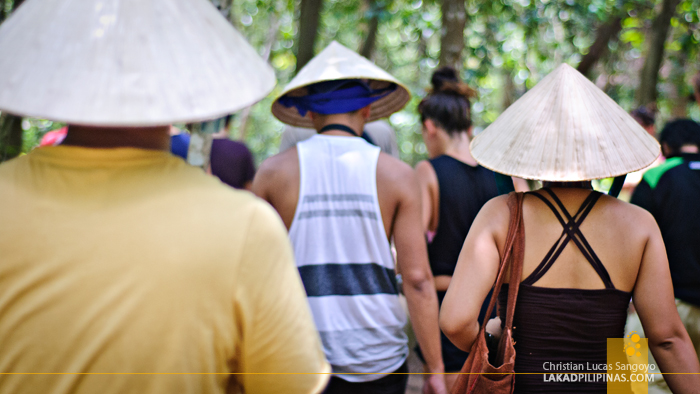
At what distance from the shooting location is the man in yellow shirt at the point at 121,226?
983mm

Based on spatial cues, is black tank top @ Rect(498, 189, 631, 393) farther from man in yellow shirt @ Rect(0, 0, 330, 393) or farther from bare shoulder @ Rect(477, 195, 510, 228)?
man in yellow shirt @ Rect(0, 0, 330, 393)

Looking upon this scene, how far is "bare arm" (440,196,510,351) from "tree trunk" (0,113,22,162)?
2.92 m

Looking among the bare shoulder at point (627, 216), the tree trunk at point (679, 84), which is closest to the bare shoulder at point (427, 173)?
the bare shoulder at point (627, 216)

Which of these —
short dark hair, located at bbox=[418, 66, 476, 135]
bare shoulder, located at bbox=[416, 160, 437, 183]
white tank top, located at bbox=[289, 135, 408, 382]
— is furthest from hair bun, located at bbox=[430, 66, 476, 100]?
white tank top, located at bbox=[289, 135, 408, 382]

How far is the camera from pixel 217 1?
8.60 feet

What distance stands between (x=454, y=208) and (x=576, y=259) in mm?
1261

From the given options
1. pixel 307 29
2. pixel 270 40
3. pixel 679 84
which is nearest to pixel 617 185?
pixel 307 29

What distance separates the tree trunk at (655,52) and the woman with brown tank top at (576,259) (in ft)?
18.6

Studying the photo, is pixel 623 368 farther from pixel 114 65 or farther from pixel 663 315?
pixel 114 65

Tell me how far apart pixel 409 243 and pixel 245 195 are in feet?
4.24

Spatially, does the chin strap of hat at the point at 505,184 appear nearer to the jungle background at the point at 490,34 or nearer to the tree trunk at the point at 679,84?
the jungle background at the point at 490,34

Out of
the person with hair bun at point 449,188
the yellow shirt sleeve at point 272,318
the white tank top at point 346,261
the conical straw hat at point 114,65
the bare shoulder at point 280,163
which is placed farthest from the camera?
the person with hair bun at point 449,188

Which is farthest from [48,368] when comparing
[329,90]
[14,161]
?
[329,90]

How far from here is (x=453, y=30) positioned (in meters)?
4.73
